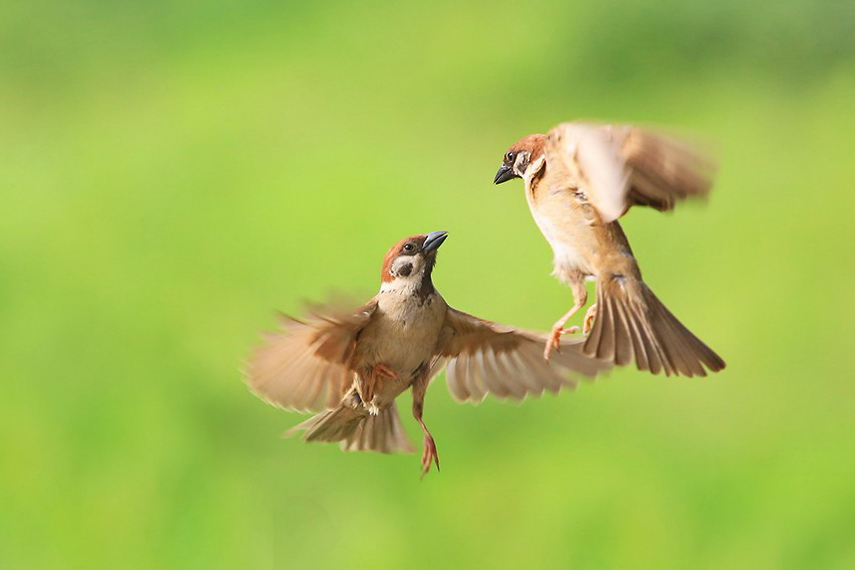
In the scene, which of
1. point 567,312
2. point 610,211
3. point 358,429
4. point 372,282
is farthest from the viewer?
point 372,282

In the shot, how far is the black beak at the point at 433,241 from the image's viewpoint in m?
0.62

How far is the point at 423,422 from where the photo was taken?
2.19 ft

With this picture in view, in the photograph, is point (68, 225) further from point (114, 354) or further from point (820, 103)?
point (820, 103)

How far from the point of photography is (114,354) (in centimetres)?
258

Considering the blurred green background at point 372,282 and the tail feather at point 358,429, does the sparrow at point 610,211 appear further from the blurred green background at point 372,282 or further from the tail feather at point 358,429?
the blurred green background at point 372,282

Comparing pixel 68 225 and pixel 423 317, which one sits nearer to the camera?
pixel 423 317

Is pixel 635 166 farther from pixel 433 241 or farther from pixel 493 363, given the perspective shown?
pixel 493 363

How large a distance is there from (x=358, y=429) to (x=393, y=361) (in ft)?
0.26

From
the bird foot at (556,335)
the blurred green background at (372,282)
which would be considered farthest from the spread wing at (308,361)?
the blurred green background at (372,282)

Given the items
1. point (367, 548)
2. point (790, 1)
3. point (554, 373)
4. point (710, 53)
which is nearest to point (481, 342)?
point (554, 373)

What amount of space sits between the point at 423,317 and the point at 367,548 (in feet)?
5.54

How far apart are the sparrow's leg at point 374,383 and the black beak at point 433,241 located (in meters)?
0.08

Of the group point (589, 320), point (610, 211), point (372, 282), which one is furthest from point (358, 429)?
point (372, 282)

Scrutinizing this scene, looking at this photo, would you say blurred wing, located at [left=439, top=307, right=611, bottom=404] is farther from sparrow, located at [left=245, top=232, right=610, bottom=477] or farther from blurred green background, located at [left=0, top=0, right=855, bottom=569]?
blurred green background, located at [left=0, top=0, right=855, bottom=569]
